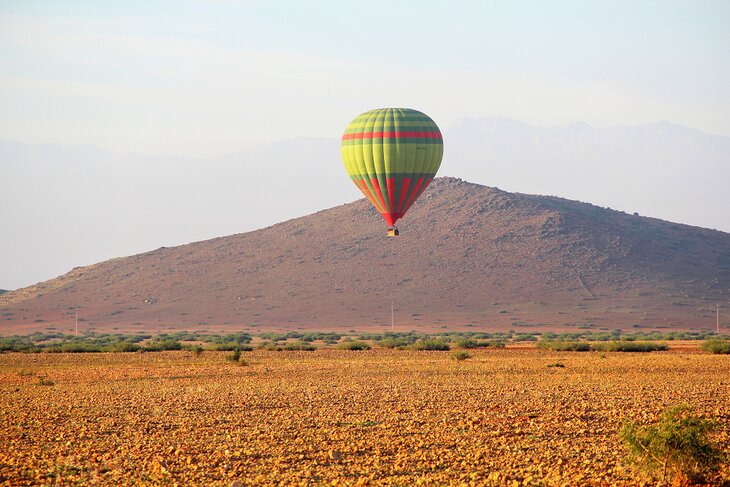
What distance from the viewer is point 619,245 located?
380 feet

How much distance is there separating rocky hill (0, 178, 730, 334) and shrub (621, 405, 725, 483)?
264ft

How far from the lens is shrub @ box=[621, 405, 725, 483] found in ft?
43.4

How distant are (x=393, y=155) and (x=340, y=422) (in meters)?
32.5

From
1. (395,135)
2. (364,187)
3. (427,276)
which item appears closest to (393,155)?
(395,135)

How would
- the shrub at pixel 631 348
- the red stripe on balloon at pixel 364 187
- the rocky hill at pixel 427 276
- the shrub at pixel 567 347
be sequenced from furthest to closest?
the rocky hill at pixel 427 276 → the red stripe on balloon at pixel 364 187 → the shrub at pixel 567 347 → the shrub at pixel 631 348

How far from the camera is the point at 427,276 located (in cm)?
11012

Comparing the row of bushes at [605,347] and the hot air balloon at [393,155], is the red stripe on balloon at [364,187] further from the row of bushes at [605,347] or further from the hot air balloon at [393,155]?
the row of bushes at [605,347]

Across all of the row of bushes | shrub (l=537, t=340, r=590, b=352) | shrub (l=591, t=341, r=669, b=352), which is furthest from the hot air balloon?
shrub (l=591, t=341, r=669, b=352)

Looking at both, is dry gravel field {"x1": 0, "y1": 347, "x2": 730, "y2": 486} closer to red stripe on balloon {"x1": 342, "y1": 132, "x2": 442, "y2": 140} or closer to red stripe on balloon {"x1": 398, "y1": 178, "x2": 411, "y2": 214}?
red stripe on balloon {"x1": 398, "y1": 178, "x2": 411, "y2": 214}

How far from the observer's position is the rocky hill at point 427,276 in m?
102

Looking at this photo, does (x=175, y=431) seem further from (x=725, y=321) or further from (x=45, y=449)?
(x=725, y=321)

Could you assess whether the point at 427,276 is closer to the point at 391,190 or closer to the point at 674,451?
the point at 391,190

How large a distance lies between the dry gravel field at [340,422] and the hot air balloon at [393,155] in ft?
→ 58.8

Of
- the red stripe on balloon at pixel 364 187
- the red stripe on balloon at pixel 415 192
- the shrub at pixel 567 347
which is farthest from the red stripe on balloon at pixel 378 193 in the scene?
the shrub at pixel 567 347
